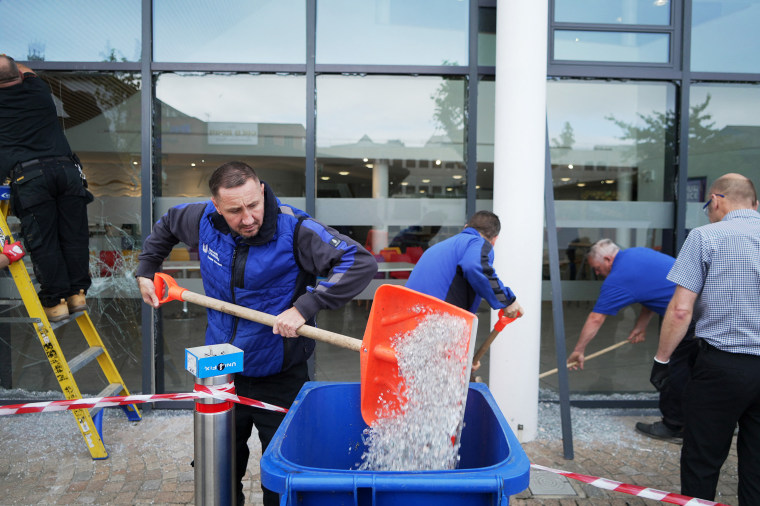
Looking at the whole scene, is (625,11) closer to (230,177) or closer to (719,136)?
(719,136)

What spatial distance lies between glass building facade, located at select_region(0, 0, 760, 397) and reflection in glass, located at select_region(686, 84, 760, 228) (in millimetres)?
14

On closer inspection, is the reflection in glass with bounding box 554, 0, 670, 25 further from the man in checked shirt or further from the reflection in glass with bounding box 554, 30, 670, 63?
the man in checked shirt

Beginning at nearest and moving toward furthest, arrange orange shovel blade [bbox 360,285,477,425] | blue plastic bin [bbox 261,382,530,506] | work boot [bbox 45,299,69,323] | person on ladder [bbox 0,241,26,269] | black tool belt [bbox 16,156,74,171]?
blue plastic bin [bbox 261,382,530,506], orange shovel blade [bbox 360,285,477,425], person on ladder [bbox 0,241,26,269], black tool belt [bbox 16,156,74,171], work boot [bbox 45,299,69,323]

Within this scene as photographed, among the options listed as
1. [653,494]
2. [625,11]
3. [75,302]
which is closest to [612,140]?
[625,11]

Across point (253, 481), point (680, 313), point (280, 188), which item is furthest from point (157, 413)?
point (680, 313)

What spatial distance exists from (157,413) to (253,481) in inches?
58.0

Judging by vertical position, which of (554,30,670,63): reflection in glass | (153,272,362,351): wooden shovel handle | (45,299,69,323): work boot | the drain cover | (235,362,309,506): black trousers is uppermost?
(554,30,670,63): reflection in glass

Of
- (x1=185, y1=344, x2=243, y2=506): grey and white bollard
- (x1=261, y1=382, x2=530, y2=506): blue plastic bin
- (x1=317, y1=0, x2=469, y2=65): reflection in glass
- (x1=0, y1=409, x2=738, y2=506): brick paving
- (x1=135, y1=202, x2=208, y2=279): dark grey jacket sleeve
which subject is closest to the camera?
(x1=261, y1=382, x2=530, y2=506): blue plastic bin

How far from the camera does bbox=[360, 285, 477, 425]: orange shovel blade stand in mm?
2006

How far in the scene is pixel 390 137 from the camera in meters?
4.45

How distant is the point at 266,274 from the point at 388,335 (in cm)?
63

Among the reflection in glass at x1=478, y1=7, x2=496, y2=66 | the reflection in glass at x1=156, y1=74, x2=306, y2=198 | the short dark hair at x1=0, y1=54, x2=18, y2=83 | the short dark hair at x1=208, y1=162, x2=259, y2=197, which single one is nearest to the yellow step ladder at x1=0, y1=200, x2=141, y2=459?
the short dark hair at x1=0, y1=54, x2=18, y2=83

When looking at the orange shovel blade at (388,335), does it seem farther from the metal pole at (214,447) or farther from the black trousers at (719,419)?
the black trousers at (719,419)

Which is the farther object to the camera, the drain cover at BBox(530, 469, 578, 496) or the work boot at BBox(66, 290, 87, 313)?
the work boot at BBox(66, 290, 87, 313)
